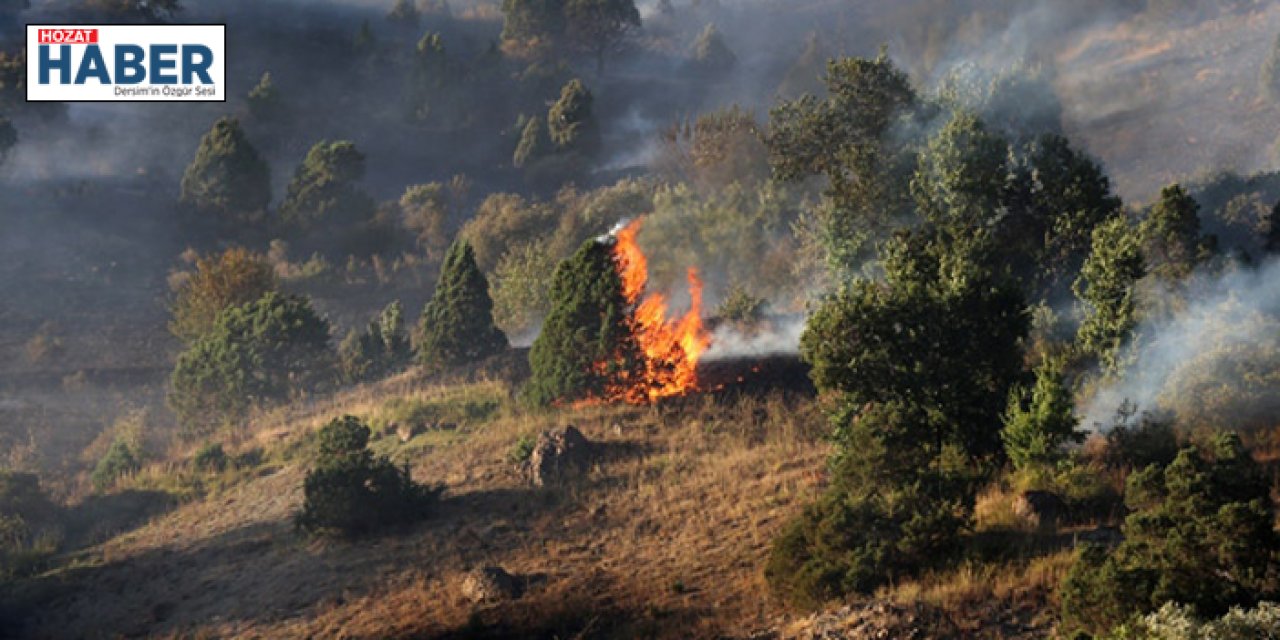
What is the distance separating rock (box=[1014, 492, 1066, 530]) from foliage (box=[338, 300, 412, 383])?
1266 inches

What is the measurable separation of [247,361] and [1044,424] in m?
32.7

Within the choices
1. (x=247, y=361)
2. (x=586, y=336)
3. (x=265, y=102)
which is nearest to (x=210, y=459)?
(x=247, y=361)

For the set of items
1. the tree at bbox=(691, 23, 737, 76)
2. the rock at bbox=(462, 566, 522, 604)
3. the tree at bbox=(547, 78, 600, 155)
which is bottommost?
the rock at bbox=(462, 566, 522, 604)

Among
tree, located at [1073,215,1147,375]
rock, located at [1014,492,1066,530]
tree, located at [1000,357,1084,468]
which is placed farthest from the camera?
tree, located at [1073,215,1147,375]

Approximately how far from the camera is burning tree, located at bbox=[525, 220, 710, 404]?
33.7 m

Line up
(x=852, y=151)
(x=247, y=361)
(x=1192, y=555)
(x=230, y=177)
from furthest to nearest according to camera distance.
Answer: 1. (x=230, y=177)
2. (x=247, y=361)
3. (x=852, y=151)
4. (x=1192, y=555)

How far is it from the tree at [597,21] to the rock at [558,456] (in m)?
92.7

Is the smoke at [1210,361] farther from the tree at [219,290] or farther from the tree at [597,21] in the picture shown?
the tree at [597,21]

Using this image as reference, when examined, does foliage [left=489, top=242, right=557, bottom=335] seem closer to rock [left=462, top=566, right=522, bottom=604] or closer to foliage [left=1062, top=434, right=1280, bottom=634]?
rock [left=462, top=566, right=522, bottom=604]

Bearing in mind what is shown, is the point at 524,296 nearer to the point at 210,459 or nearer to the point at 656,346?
the point at 210,459

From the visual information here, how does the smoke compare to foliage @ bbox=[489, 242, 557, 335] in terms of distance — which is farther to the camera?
foliage @ bbox=[489, 242, 557, 335]

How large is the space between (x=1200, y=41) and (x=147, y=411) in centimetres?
8399

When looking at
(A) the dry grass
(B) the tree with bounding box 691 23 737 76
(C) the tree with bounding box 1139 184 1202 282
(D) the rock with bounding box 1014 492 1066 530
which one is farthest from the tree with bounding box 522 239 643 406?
(B) the tree with bounding box 691 23 737 76

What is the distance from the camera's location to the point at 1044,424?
22016mm
